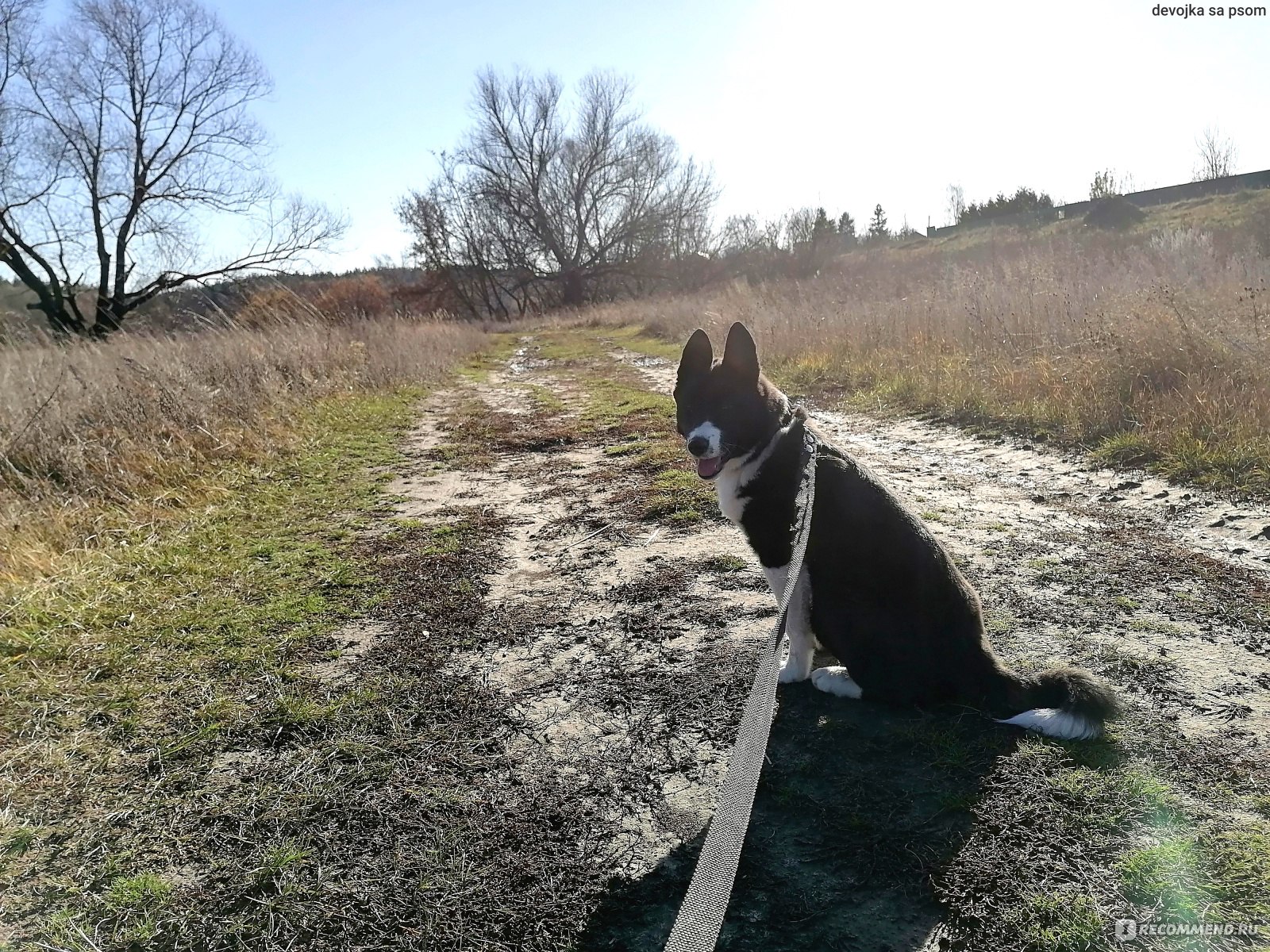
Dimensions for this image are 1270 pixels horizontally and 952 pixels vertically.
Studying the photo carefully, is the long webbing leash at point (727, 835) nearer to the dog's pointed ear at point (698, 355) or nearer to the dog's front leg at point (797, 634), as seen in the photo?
the dog's front leg at point (797, 634)

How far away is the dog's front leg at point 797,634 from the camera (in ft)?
9.24

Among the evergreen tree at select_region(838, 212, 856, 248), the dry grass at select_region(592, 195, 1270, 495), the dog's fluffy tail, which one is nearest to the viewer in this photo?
the dog's fluffy tail

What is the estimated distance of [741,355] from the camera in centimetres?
321

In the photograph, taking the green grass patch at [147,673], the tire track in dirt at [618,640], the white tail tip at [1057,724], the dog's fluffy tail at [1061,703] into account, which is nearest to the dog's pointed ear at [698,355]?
the tire track in dirt at [618,640]

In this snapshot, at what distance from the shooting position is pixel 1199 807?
204cm

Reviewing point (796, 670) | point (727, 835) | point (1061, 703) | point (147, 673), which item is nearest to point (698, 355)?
point (796, 670)

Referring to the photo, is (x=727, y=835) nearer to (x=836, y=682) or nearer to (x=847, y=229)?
(x=836, y=682)

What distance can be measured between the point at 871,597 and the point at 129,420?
23.0 feet

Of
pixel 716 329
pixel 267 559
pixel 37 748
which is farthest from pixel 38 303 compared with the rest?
pixel 37 748

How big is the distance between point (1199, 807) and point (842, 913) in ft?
3.69

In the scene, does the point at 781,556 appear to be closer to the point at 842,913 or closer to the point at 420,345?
the point at 842,913

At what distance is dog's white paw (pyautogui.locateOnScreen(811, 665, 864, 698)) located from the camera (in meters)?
2.78

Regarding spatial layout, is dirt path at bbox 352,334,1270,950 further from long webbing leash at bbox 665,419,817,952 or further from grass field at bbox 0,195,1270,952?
long webbing leash at bbox 665,419,817,952

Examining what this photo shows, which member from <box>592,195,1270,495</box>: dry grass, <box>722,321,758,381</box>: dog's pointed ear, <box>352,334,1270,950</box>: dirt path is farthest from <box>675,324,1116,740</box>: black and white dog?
<box>592,195,1270,495</box>: dry grass
